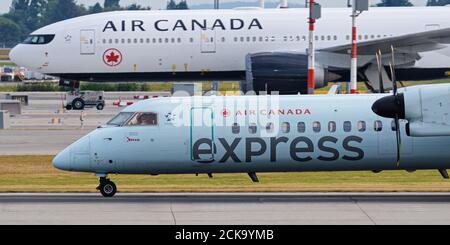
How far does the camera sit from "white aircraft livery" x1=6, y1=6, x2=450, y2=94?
4647 centimetres

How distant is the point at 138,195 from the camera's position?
27297 millimetres

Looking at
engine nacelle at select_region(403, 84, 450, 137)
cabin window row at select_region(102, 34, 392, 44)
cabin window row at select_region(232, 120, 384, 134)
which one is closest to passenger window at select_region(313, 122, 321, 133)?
cabin window row at select_region(232, 120, 384, 134)

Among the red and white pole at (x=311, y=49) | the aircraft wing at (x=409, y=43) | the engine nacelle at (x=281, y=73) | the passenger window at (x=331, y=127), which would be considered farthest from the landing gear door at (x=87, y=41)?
the passenger window at (x=331, y=127)

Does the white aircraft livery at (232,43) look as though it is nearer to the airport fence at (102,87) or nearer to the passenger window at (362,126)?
the passenger window at (362,126)

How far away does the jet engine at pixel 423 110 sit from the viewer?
2506cm

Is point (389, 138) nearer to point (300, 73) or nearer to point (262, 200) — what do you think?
point (262, 200)

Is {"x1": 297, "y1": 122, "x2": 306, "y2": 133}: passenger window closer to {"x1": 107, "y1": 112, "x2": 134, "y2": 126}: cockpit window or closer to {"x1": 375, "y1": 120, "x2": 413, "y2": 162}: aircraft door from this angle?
{"x1": 375, "y1": 120, "x2": 413, "y2": 162}: aircraft door

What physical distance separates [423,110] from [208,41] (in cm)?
2290

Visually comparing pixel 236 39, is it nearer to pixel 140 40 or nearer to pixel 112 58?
pixel 140 40

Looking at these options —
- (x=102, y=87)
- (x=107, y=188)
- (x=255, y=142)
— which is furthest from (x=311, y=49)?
(x=102, y=87)
